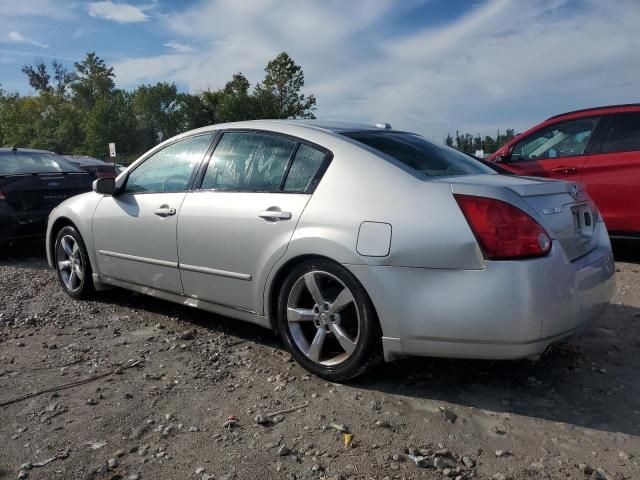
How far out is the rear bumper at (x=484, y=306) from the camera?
272 centimetres

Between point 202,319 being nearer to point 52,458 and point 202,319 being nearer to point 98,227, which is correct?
point 98,227

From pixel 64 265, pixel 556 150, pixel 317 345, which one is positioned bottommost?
pixel 317 345

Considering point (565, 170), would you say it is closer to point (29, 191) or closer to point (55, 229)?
point (55, 229)

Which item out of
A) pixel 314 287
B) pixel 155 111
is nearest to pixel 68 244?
pixel 314 287

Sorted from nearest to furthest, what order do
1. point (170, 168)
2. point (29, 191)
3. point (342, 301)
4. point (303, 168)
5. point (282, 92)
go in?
point (342, 301) < point (303, 168) < point (170, 168) < point (29, 191) < point (282, 92)

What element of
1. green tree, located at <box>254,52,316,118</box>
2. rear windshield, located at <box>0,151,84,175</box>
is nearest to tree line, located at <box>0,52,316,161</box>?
green tree, located at <box>254,52,316,118</box>

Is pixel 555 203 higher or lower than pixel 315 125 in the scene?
lower

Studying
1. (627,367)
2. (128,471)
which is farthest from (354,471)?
(627,367)

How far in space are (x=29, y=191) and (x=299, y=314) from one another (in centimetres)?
519

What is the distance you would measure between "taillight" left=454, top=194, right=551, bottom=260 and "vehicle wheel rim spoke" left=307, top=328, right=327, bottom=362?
1.05m

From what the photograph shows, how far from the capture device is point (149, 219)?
4285 millimetres

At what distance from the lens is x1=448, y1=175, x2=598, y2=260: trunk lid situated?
114 inches

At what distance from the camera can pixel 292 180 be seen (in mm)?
3533

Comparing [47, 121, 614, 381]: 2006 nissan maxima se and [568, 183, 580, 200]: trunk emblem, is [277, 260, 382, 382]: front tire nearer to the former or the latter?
[47, 121, 614, 381]: 2006 nissan maxima se
